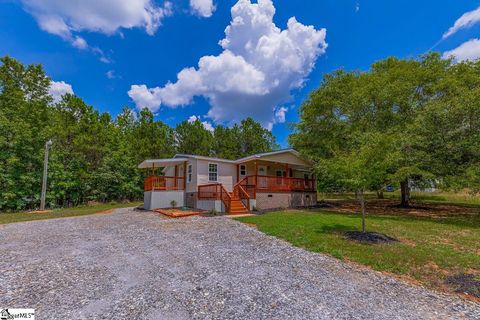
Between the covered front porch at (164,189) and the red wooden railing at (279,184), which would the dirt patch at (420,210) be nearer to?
the red wooden railing at (279,184)

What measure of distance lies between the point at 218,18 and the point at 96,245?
1758 centimetres

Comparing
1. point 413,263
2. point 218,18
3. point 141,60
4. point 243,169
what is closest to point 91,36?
point 141,60

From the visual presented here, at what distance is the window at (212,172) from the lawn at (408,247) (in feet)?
22.9

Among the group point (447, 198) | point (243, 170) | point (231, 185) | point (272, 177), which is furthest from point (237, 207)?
point (447, 198)

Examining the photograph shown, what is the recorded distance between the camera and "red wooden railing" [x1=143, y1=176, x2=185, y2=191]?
16.4m

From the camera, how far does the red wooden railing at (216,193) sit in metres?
13.9

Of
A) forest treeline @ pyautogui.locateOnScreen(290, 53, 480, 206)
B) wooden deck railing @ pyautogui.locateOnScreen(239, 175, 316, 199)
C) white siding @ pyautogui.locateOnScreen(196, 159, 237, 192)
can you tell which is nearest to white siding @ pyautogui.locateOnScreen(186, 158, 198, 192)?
white siding @ pyautogui.locateOnScreen(196, 159, 237, 192)

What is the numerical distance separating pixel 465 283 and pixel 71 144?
2746 centimetres

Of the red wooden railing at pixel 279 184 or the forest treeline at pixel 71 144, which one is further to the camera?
the forest treeline at pixel 71 144

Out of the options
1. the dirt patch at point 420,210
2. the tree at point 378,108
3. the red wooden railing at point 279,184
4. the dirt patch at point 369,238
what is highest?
the tree at point 378,108

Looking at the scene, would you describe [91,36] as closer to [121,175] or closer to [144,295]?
[121,175]

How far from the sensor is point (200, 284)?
4.26 meters

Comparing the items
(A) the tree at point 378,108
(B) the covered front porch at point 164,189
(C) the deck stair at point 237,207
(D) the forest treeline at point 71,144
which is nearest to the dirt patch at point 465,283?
(A) the tree at point 378,108

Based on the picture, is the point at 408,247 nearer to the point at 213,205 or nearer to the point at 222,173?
the point at 213,205
